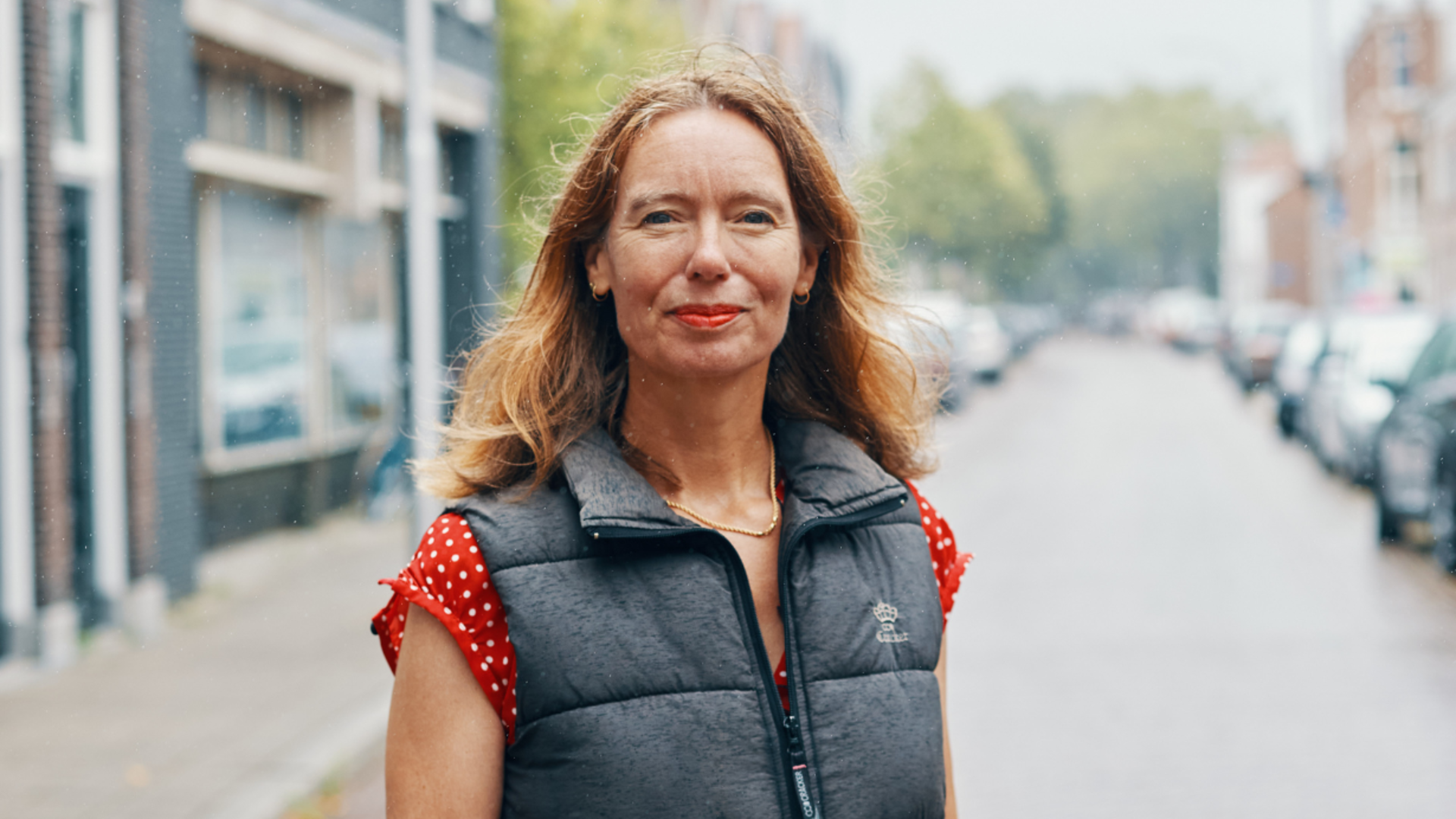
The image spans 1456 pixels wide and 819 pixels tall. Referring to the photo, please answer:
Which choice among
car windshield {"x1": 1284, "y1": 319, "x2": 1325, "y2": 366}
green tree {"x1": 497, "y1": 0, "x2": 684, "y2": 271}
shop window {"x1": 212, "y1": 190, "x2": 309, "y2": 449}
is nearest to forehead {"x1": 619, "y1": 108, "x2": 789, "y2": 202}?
shop window {"x1": 212, "y1": 190, "x2": 309, "y2": 449}

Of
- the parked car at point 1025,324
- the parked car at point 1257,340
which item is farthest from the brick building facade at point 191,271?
the parked car at point 1025,324

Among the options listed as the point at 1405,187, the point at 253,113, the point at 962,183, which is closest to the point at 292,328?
the point at 253,113

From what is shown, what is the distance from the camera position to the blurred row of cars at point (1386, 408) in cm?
900

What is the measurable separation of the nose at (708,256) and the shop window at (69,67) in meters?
6.68

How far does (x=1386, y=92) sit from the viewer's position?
3912 cm

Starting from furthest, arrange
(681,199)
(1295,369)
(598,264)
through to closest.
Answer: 1. (1295,369)
2. (598,264)
3. (681,199)

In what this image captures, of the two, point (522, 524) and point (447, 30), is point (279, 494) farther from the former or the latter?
point (522, 524)

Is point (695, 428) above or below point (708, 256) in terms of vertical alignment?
below

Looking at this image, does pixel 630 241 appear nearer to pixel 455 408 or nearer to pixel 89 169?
pixel 455 408

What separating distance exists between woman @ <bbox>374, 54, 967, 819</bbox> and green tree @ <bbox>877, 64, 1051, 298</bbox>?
3.83 m

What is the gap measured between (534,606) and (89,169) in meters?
6.97

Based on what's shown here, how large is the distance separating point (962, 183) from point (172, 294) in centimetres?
465

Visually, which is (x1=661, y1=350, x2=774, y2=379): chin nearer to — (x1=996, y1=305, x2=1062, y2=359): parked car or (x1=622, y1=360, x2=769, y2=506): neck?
(x1=622, y1=360, x2=769, y2=506): neck

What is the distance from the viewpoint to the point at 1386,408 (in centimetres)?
1176
